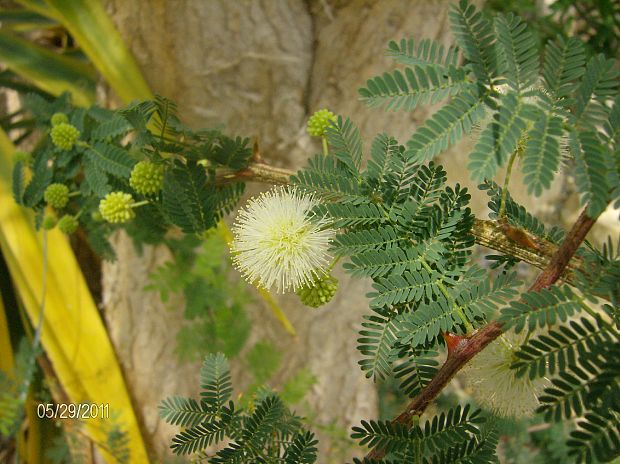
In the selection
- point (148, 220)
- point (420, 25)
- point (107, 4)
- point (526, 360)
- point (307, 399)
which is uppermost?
point (107, 4)

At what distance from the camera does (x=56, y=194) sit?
0.91m

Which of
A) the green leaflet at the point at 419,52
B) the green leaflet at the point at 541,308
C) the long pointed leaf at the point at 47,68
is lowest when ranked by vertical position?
the green leaflet at the point at 541,308

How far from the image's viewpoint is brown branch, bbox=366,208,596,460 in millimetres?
417

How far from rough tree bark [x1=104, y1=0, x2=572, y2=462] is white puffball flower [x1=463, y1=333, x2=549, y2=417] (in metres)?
0.92

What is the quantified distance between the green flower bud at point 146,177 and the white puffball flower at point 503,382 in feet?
1.72

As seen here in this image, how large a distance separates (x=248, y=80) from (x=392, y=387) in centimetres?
108

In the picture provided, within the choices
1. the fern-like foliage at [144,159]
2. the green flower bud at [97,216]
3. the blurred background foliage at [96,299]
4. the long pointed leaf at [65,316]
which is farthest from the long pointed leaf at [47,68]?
the green flower bud at [97,216]

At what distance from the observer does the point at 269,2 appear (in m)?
1.39

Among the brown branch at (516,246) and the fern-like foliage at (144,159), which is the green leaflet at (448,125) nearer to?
the brown branch at (516,246)

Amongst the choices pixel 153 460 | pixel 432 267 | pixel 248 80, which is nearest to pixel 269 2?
pixel 248 80

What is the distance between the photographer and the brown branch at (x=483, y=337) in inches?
16.4

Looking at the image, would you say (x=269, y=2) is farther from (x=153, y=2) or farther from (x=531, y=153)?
(x=531, y=153)

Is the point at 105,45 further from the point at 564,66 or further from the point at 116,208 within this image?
the point at 564,66

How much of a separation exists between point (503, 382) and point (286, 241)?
0.94ft
